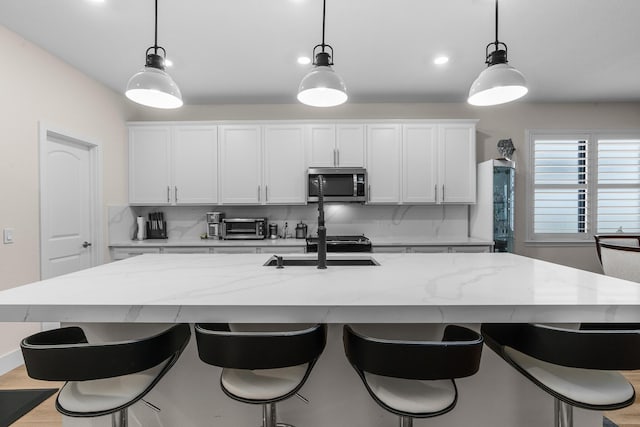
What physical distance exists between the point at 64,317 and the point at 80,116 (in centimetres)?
306

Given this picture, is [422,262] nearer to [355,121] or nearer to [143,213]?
[355,121]

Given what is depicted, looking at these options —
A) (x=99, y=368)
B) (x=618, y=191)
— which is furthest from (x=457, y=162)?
(x=99, y=368)

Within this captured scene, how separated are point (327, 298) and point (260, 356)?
30 cm

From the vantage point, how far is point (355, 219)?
14.2 ft

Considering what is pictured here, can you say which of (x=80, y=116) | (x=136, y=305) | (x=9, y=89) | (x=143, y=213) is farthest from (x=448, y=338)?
(x=143, y=213)

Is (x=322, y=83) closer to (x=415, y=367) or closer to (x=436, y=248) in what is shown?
(x=415, y=367)

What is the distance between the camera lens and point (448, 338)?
1.29 meters

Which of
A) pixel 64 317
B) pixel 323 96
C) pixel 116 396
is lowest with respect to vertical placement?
pixel 116 396

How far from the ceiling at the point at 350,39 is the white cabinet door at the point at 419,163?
1.68ft

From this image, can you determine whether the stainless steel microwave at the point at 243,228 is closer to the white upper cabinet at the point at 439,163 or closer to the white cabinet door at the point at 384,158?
the white cabinet door at the point at 384,158

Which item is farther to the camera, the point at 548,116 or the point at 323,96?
the point at 548,116

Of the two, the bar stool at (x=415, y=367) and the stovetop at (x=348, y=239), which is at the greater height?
the stovetop at (x=348, y=239)

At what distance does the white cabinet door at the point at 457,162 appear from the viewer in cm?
398

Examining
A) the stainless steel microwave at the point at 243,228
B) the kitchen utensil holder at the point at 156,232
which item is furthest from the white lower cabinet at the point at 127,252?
the stainless steel microwave at the point at 243,228
